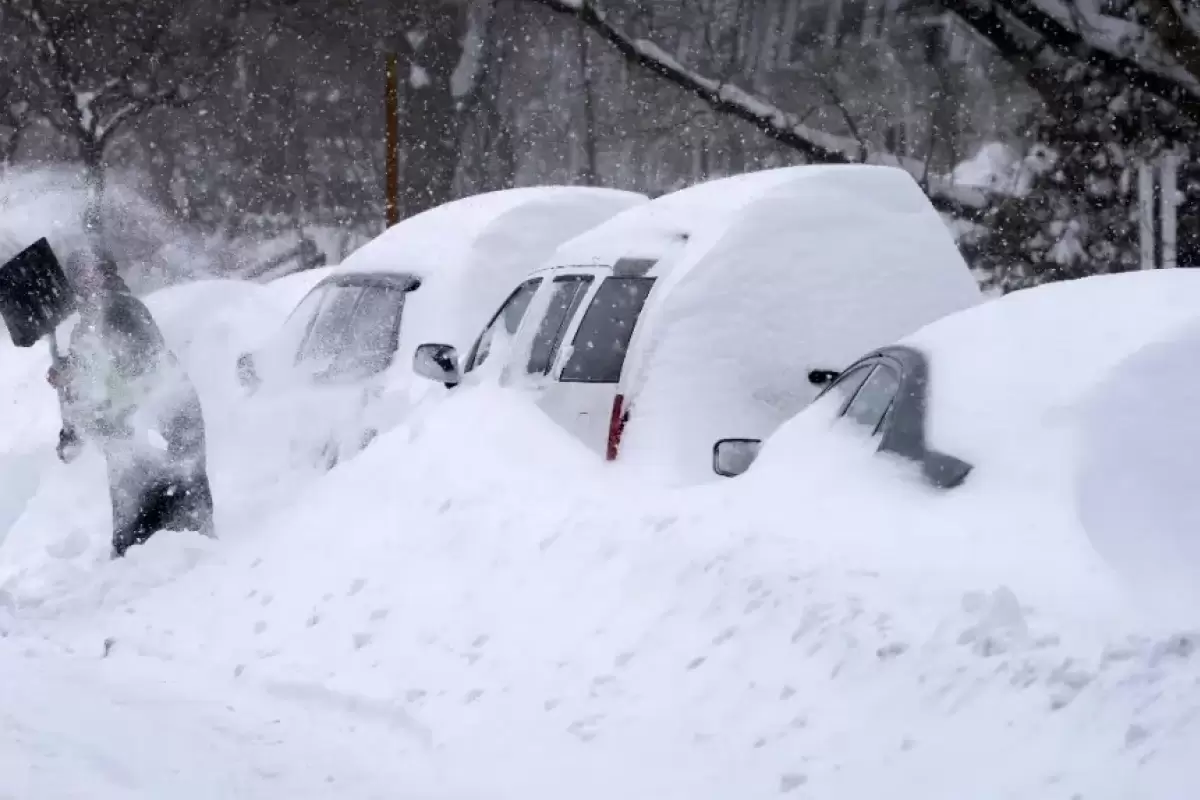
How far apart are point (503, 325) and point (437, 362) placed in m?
0.59

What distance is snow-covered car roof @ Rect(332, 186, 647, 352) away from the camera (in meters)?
11.2

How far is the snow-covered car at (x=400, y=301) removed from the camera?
36.7 feet

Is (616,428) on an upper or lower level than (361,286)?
upper

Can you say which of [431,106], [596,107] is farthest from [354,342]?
[596,107]

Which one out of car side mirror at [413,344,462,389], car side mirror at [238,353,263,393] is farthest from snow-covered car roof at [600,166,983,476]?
car side mirror at [238,353,263,393]

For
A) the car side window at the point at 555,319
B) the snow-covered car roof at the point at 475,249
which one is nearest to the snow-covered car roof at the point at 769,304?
the car side window at the point at 555,319

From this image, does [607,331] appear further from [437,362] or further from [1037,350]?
[1037,350]

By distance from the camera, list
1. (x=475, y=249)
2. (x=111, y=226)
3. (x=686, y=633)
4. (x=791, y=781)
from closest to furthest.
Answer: (x=791, y=781)
(x=686, y=633)
(x=475, y=249)
(x=111, y=226)

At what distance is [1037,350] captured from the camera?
5141 millimetres

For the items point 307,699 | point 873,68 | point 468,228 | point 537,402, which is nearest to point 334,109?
point 873,68

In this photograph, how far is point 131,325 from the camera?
10.2m

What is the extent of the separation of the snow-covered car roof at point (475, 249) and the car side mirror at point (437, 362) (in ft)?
4.55

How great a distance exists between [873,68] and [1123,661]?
18.7 m

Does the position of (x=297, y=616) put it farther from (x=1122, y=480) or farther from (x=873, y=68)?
(x=873, y=68)
